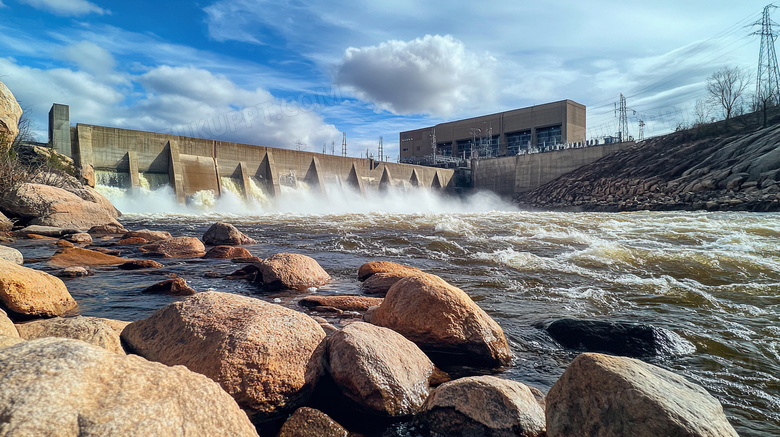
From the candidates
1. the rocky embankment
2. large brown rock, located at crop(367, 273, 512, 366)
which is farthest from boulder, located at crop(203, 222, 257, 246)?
the rocky embankment

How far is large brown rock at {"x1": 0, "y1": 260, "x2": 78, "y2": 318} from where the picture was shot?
138 inches

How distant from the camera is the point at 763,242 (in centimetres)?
965

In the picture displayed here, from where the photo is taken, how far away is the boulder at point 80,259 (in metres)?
6.89

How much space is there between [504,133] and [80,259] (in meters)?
64.6

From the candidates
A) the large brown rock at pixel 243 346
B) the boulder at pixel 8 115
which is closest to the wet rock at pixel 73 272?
the large brown rock at pixel 243 346

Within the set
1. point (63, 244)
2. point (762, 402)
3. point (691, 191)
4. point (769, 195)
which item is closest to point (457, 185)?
point (691, 191)

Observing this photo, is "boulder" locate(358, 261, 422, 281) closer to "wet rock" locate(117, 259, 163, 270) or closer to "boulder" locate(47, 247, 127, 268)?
"wet rock" locate(117, 259, 163, 270)

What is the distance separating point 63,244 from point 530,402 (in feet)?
33.8

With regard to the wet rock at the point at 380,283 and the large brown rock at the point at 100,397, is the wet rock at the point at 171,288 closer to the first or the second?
the wet rock at the point at 380,283

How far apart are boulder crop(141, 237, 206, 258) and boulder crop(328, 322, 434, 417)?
6.98 meters

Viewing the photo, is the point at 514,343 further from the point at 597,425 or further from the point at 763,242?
the point at 763,242

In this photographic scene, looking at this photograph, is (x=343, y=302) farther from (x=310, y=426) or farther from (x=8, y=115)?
(x=8, y=115)

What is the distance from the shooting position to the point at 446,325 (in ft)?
11.4

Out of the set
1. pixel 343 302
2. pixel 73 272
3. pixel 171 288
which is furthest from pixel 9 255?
pixel 343 302
